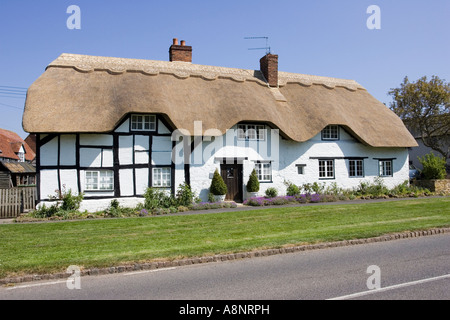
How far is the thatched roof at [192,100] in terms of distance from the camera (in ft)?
58.5

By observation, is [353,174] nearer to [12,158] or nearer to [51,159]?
[51,159]

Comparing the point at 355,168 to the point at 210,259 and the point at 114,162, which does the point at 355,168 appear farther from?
the point at 210,259

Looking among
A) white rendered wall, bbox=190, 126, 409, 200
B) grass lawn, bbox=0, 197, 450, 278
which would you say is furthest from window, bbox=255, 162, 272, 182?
grass lawn, bbox=0, 197, 450, 278

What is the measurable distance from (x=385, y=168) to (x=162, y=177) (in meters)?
14.7

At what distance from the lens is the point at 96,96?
1875 centimetres

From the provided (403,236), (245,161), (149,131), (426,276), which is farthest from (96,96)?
(426,276)

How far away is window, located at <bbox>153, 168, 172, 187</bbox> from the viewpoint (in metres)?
19.2

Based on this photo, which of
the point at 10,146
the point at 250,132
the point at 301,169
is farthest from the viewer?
the point at 10,146

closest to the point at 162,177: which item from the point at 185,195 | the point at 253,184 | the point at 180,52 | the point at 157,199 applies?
the point at 157,199

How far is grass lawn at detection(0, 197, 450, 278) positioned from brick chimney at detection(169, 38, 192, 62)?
40.4 ft

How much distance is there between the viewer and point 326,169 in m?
23.0

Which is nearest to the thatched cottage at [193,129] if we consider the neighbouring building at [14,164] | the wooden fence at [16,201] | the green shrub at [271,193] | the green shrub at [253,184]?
the green shrub at [271,193]

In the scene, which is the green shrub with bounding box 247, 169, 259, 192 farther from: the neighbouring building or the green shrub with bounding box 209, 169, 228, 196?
the neighbouring building

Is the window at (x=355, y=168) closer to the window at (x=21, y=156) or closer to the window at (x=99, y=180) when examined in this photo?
the window at (x=99, y=180)
